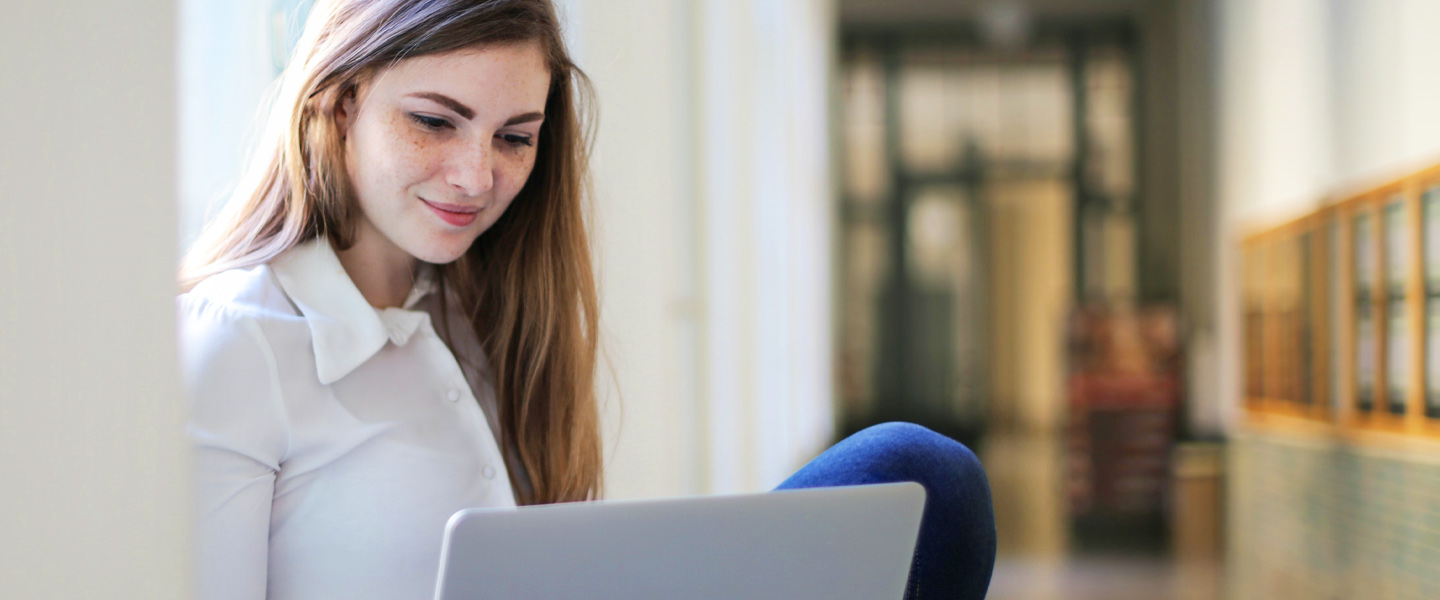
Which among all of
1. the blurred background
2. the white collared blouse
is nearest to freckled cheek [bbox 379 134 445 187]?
the white collared blouse

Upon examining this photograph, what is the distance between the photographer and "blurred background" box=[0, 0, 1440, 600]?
50 cm

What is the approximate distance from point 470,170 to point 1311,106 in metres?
6.17

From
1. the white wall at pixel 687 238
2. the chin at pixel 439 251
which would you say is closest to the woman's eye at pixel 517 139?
the chin at pixel 439 251

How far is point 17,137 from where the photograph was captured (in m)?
0.48

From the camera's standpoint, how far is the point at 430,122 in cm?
105

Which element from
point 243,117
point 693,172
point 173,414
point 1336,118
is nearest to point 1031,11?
point 1336,118

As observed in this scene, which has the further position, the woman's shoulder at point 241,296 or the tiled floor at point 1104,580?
the tiled floor at point 1104,580

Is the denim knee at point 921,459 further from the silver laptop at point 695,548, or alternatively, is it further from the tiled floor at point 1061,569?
the tiled floor at point 1061,569

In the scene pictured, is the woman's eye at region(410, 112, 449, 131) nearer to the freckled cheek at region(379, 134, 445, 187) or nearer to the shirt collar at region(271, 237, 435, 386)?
the freckled cheek at region(379, 134, 445, 187)

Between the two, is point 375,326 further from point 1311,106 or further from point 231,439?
point 1311,106

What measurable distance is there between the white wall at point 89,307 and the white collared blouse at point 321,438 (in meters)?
0.34

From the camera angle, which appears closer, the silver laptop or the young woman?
the silver laptop

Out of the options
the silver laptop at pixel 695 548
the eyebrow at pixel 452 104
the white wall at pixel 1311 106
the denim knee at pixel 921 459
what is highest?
the white wall at pixel 1311 106

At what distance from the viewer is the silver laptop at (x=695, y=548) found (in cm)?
75
